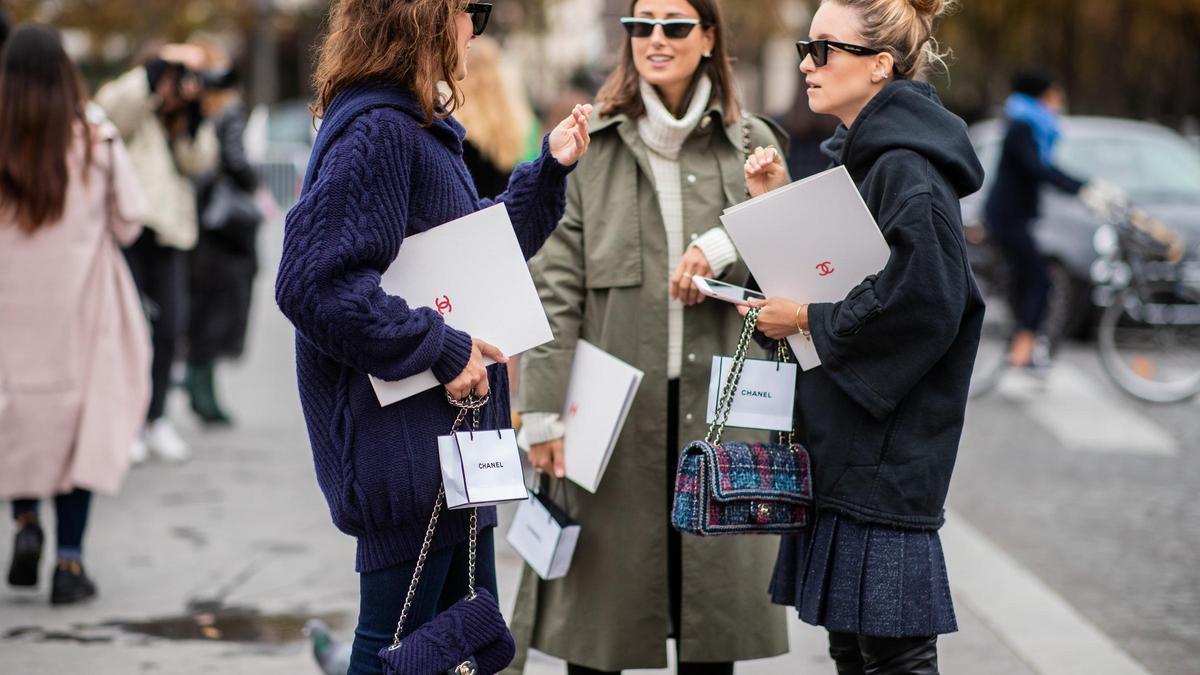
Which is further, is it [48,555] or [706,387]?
[48,555]

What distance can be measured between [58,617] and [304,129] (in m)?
25.8

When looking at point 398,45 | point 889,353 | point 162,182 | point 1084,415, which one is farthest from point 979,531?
point 398,45

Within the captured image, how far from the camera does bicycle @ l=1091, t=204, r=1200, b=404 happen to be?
9.87 metres

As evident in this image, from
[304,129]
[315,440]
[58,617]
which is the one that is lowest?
[58,617]

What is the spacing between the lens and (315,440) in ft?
10.1

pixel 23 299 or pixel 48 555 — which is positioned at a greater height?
pixel 23 299

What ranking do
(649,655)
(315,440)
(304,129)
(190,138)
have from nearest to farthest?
1. (315,440)
2. (649,655)
3. (190,138)
4. (304,129)

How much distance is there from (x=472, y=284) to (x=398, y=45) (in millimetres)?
497

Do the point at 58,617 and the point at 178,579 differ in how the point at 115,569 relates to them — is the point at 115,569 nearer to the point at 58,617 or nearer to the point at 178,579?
the point at 178,579

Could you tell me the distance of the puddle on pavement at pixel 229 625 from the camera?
4.99 metres

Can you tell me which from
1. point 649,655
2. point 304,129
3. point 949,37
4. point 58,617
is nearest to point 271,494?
point 58,617

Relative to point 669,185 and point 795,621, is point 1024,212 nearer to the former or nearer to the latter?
point 795,621

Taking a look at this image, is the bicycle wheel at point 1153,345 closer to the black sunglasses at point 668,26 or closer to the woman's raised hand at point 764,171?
the black sunglasses at point 668,26

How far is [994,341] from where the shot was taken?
10172 millimetres
